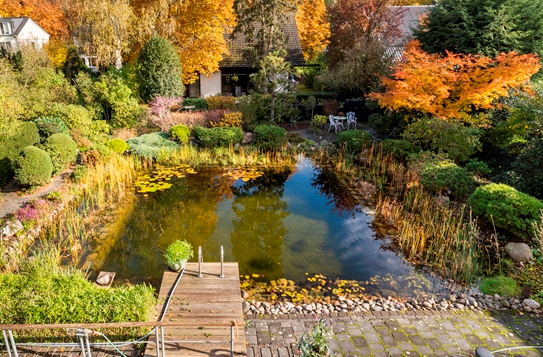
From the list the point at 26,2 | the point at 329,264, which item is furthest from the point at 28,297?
the point at 26,2

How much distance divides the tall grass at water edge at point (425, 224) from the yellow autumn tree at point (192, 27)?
10.8 meters

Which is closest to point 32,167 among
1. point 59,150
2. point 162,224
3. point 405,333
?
point 59,150

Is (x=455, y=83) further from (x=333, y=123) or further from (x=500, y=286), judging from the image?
(x=500, y=286)

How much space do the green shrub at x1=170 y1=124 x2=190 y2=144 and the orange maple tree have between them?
24.9 ft

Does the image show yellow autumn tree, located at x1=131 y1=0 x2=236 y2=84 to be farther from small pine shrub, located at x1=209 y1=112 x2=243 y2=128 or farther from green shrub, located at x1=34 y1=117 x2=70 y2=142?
green shrub, located at x1=34 y1=117 x2=70 y2=142

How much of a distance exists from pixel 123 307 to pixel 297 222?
5.24 meters

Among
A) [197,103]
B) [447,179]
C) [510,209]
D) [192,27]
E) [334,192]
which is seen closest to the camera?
[510,209]

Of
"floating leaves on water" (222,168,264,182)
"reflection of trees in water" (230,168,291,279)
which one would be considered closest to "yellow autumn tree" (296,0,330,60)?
"floating leaves on water" (222,168,264,182)

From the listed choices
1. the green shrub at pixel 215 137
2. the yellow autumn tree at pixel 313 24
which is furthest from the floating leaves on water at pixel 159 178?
the yellow autumn tree at pixel 313 24

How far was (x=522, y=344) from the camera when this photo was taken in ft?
16.9

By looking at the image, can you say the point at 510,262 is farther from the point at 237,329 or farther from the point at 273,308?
the point at 237,329

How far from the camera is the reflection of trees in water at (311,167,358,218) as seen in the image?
10.2 meters

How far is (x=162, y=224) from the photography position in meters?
9.02

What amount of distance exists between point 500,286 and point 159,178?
959cm
